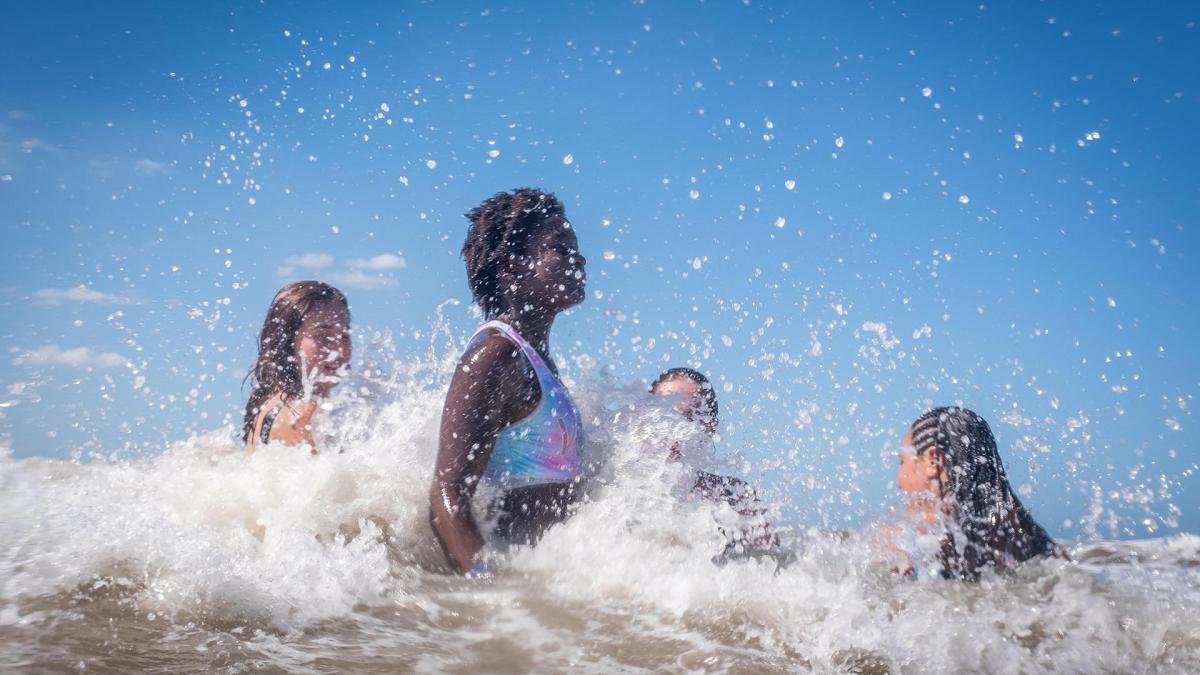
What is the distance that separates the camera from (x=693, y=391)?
619 centimetres

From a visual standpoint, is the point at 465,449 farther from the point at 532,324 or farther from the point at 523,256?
the point at 523,256

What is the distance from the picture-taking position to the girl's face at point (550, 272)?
3.79 m

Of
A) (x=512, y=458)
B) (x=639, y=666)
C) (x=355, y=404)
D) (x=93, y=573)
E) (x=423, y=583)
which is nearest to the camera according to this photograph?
(x=639, y=666)

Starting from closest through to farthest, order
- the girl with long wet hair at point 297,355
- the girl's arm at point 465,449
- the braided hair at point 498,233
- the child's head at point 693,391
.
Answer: the girl's arm at point 465,449, the braided hair at point 498,233, the girl with long wet hair at point 297,355, the child's head at point 693,391

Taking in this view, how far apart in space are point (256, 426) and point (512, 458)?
2.27m

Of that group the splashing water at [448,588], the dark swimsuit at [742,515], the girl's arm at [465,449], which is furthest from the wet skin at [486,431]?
the dark swimsuit at [742,515]

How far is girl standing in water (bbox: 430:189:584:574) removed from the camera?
3.02 metres

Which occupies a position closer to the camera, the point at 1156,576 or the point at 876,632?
the point at 876,632

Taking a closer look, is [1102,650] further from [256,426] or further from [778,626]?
[256,426]

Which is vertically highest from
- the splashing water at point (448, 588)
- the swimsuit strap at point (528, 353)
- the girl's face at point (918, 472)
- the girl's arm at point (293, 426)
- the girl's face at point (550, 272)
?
the girl's face at point (550, 272)

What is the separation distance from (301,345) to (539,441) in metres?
2.23

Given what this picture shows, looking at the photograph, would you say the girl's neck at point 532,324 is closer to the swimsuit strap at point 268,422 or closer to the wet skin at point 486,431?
the wet skin at point 486,431

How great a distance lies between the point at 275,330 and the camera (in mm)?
4758

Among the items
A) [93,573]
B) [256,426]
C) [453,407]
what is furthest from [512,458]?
[256,426]
